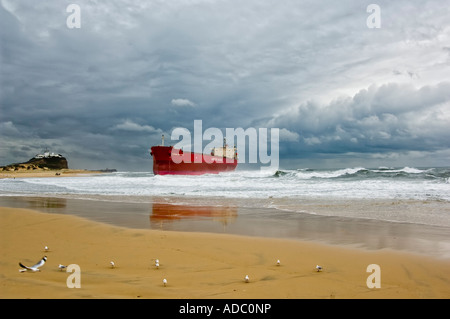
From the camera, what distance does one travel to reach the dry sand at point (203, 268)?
325 cm

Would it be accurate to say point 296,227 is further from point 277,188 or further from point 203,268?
point 277,188

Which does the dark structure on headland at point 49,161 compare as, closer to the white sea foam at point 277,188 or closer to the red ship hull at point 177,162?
the red ship hull at point 177,162

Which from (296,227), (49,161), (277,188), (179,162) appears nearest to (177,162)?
(179,162)

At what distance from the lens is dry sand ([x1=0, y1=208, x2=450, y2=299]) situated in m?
3.25

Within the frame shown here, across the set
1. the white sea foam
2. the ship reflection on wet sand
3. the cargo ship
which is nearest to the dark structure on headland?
the cargo ship

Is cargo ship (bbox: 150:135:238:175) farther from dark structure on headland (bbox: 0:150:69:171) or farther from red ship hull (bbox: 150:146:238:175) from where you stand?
dark structure on headland (bbox: 0:150:69:171)

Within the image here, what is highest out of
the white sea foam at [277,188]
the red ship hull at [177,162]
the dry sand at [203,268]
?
the red ship hull at [177,162]

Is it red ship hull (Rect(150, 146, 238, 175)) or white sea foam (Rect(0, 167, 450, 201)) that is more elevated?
red ship hull (Rect(150, 146, 238, 175))

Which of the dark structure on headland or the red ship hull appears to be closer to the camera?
the red ship hull

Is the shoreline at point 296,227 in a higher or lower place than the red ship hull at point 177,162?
lower

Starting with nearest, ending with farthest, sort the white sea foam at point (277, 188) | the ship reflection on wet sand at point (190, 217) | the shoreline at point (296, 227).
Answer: the shoreline at point (296, 227) → the ship reflection on wet sand at point (190, 217) → the white sea foam at point (277, 188)

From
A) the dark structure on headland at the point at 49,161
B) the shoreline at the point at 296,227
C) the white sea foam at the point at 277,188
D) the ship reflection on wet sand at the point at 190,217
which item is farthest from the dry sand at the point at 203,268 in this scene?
the dark structure on headland at the point at 49,161

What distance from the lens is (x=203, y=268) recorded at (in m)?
4.33
